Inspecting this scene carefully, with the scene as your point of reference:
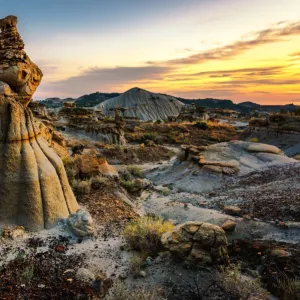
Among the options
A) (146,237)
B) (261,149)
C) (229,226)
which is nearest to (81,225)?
(146,237)

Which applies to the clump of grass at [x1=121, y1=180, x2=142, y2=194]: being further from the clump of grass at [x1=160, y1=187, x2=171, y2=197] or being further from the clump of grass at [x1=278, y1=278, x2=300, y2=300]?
the clump of grass at [x1=278, y1=278, x2=300, y2=300]

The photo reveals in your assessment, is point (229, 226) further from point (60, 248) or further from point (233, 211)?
point (60, 248)

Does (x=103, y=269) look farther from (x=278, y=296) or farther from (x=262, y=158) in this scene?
(x=262, y=158)

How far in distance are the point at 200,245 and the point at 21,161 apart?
4472mm

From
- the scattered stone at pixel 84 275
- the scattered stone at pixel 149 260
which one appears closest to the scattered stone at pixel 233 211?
the scattered stone at pixel 149 260

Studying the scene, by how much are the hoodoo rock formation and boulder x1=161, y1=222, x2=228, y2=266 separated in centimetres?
307

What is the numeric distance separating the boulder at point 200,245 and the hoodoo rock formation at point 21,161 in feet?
10.1

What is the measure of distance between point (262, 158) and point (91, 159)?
10712 mm

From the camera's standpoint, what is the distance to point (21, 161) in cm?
721

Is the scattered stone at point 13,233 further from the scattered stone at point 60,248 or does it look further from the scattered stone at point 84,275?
the scattered stone at point 84,275

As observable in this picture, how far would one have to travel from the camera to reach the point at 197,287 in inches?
200

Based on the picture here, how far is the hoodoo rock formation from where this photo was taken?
7.08 metres

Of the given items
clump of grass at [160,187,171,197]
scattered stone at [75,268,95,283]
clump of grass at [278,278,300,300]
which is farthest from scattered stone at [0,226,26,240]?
clump of grass at [160,187,171,197]

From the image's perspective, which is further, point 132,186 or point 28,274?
point 132,186
